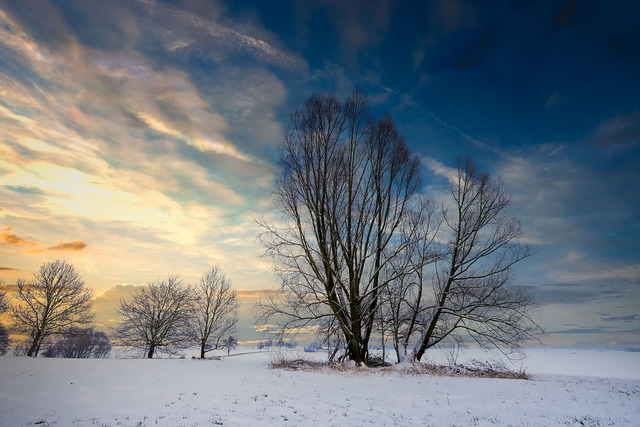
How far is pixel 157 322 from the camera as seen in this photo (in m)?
36.7

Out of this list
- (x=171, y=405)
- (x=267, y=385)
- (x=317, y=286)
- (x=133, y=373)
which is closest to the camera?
(x=171, y=405)

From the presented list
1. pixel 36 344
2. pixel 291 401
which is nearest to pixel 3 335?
pixel 36 344

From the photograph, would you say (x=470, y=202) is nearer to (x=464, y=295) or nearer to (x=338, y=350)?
(x=464, y=295)

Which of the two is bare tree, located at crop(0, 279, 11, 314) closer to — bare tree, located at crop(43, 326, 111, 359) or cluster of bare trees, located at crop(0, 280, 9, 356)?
cluster of bare trees, located at crop(0, 280, 9, 356)

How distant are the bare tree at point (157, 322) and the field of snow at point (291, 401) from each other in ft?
75.7

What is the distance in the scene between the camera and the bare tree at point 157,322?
36625 mm

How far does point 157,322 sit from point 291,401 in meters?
32.4

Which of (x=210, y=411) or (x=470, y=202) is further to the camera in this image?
(x=470, y=202)

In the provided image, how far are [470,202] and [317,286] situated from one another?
424 inches

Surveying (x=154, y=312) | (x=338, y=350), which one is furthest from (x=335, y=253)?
(x=154, y=312)

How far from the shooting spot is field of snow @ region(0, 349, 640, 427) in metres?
7.69

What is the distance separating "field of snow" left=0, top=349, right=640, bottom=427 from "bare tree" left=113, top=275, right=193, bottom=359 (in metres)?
23.1

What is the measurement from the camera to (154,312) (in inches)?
1471

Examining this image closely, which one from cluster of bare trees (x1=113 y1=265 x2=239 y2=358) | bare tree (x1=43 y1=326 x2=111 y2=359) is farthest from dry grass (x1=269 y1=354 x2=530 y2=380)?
bare tree (x1=43 y1=326 x2=111 y2=359)
